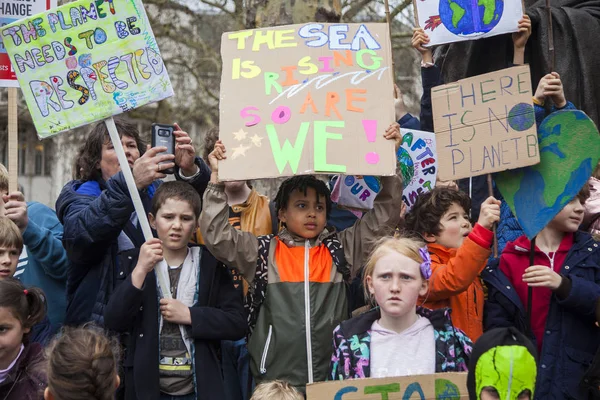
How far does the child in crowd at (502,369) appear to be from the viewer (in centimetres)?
331

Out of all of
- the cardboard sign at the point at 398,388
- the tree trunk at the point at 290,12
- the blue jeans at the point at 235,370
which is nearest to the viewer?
the cardboard sign at the point at 398,388

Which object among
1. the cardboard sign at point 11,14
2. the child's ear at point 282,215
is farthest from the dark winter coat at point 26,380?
the cardboard sign at point 11,14

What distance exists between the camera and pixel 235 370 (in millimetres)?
4855

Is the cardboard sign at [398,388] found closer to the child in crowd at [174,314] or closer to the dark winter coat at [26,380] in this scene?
the child in crowd at [174,314]

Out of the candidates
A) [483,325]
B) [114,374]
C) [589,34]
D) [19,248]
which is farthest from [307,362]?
[589,34]

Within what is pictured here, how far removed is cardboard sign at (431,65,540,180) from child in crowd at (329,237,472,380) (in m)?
0.56

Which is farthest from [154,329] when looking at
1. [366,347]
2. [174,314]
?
[366,347]

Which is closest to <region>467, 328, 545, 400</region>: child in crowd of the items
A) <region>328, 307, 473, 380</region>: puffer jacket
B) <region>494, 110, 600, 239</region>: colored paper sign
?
<region>328, 307, 473, 380</region>: puffer jacket

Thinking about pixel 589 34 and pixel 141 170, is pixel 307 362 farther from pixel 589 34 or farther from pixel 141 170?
pixel 589 34

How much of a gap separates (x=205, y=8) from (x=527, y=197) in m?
14.2

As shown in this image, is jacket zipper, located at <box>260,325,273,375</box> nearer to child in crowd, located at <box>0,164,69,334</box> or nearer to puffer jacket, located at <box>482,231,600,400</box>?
puffer jacket, located at <box>482,231,600,400</box>

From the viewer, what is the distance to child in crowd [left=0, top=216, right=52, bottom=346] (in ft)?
15.8

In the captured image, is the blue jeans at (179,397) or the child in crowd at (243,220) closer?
the blue jeans at (179,397)

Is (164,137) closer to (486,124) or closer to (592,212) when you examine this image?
(486,124)
